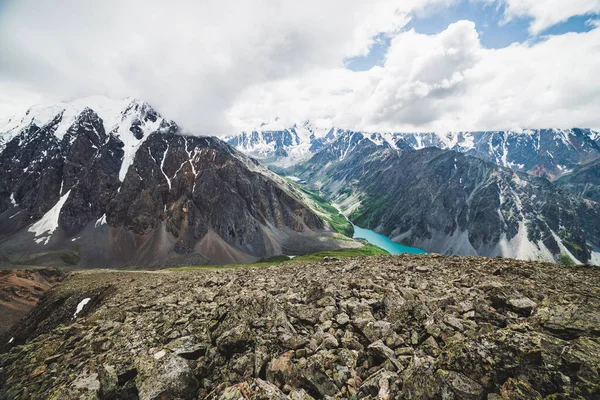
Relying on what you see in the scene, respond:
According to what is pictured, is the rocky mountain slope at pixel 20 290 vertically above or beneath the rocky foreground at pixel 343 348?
beneath

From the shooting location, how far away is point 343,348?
475 inches

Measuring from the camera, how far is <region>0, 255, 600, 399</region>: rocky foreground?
8.18m

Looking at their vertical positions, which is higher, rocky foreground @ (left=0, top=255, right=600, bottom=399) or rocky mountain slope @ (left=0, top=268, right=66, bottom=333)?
rocky foreground @ (left=0, top=255, right=600, bottom=399)

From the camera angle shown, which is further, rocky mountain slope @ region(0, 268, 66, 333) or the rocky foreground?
rocky mountain slope @ region(0, 268, 66, 333)

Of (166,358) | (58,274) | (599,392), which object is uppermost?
(599,392)

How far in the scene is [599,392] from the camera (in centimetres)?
647

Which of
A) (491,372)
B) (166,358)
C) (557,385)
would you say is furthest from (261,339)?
(557,385)

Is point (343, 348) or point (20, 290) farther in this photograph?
point (20, 290)

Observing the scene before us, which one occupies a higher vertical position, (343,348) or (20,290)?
(343,348)

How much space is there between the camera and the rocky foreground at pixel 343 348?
8.18m

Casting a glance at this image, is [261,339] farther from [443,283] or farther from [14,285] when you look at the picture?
[14,285]

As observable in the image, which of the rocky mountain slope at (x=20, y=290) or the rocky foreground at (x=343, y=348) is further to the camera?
the rocky mountain slope at (x=20, y=290)

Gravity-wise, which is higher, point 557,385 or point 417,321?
point 557,385

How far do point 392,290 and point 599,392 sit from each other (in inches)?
506
